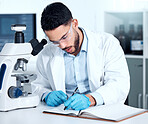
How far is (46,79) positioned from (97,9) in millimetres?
2118

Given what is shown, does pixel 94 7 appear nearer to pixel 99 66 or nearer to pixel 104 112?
pixel 99 66

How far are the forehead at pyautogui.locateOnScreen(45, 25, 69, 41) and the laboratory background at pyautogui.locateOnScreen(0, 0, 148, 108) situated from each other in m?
0.92

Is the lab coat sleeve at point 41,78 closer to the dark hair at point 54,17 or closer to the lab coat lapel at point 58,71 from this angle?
the lab coat lapel at point 58,71

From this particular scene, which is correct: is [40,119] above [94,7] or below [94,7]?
below

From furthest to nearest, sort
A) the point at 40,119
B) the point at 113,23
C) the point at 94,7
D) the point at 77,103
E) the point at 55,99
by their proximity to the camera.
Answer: the point at 94,7
the point at 113,23
the point at 55,99
the point at 77,103
the point at 40,119

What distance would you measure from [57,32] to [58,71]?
12.0 inches

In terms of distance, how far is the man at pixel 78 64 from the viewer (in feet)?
5.28

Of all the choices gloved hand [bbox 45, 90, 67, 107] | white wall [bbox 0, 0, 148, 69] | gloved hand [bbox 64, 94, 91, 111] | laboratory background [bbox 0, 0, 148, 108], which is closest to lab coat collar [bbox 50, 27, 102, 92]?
gloved hand [bbox 45, 90, 67, 107]

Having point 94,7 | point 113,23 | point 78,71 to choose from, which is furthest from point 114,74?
point 94,7

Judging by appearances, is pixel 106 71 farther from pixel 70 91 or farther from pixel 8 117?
pixel 8 117

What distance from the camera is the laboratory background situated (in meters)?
2.87

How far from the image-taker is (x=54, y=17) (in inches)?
61.7

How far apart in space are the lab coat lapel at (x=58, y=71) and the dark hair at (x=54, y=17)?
0.87ft

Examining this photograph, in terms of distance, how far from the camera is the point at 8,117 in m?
1.40
